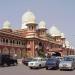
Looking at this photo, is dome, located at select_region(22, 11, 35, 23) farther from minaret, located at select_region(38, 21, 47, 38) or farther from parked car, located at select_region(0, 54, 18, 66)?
parked car, located at select_region(0, 54, 18, 66)

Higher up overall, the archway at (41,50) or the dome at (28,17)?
the dome at (28,17)

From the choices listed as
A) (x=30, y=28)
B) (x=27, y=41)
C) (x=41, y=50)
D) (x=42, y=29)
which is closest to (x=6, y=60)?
(x=27, y=41)

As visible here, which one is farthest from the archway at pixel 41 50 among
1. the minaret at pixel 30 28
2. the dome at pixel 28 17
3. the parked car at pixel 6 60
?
the parked car at pixel 6 60

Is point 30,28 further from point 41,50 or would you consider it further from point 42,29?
point 42,29

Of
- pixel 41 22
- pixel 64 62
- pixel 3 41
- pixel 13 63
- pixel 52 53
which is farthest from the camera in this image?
pixel 41 22

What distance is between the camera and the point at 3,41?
6006cm

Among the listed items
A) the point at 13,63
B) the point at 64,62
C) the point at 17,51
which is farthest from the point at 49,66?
the point at 17,51

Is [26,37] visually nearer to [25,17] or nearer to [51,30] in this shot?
[25,17]

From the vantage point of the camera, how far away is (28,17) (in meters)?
80.4

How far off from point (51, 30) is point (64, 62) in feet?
234

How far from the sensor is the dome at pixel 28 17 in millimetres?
77262

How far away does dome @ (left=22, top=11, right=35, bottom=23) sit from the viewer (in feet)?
253

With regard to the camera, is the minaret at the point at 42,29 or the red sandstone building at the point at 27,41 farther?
the minaret at the point at 42,29

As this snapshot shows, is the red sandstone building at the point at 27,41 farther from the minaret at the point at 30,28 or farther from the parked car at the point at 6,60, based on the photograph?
the parked car at the point at 6,60
